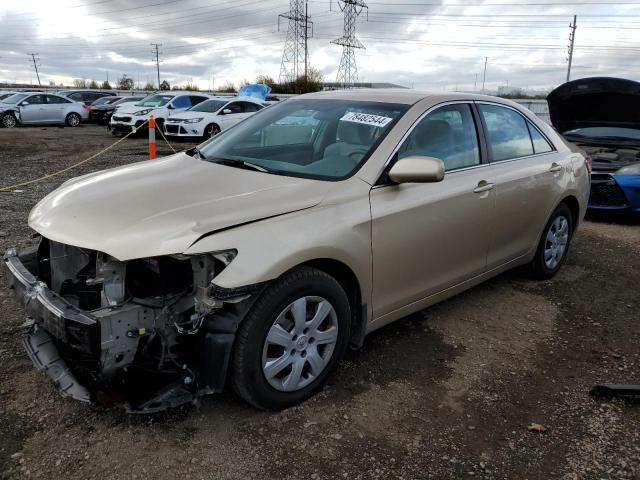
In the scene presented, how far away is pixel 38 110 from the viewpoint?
75.2 ft

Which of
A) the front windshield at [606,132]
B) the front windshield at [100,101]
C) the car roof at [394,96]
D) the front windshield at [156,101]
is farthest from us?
the front windshield at [100,101]

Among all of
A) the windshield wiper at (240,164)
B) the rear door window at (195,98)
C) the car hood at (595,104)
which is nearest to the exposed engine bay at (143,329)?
the windshield wiper at (240,164)

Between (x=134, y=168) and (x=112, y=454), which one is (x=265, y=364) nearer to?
(x=112, y=454)

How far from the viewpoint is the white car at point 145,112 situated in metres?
19.4

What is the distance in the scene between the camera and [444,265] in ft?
11.8

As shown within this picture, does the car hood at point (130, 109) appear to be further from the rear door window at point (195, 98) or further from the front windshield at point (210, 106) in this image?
the front windshield at point (210, 106)

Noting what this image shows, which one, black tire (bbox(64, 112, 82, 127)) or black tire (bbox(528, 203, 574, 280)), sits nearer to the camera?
black tire (bbox(528, 203, 574, 280))

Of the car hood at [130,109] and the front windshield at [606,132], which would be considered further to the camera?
the car hood at [130,109]

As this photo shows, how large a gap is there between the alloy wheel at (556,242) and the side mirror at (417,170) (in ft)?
7.12

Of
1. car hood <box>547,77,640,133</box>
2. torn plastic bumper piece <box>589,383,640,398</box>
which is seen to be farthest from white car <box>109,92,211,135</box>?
torn plastic bumper piece <box>589,383,640,398</box>

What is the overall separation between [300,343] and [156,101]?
66.7ft

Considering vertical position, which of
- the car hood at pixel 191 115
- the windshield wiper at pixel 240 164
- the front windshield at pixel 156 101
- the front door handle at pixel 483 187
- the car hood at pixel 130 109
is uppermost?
the front windshield at pixel 156 101

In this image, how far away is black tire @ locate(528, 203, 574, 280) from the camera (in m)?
4.74

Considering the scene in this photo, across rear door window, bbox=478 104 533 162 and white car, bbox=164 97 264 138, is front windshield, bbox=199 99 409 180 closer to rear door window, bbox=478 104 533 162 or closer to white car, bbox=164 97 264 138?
rear door window, bbox=478 104 533 162
